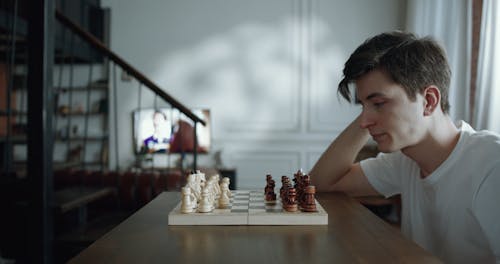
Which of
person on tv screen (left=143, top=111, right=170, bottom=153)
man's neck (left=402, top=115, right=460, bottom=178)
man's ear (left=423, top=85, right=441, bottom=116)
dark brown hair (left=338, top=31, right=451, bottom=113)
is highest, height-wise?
dark brown hair (left=338, top=31, right=451, bottom=113)

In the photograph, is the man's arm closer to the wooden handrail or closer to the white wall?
the wooden handrail

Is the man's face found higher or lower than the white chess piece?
higher

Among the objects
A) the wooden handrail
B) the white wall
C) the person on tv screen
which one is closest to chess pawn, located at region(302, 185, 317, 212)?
the wooden handrail

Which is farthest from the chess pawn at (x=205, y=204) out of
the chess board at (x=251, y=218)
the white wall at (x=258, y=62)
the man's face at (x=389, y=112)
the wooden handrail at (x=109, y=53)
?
the white wall at (x=258, y=62)

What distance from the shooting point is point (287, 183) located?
124 cm

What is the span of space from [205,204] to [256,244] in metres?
0.27

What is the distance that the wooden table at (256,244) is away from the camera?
786 millimetres

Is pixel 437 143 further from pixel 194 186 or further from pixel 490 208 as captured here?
pixel 194 186

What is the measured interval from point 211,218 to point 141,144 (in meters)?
5.09

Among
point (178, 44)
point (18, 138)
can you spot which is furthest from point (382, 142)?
point (178, 44)

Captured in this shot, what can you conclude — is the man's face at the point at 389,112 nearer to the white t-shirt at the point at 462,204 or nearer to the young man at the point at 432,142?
the young man at the point at 432,142

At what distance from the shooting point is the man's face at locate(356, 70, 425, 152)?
1.20 metres

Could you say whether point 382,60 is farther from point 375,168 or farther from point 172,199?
point 172,199

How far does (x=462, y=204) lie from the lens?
115cm
